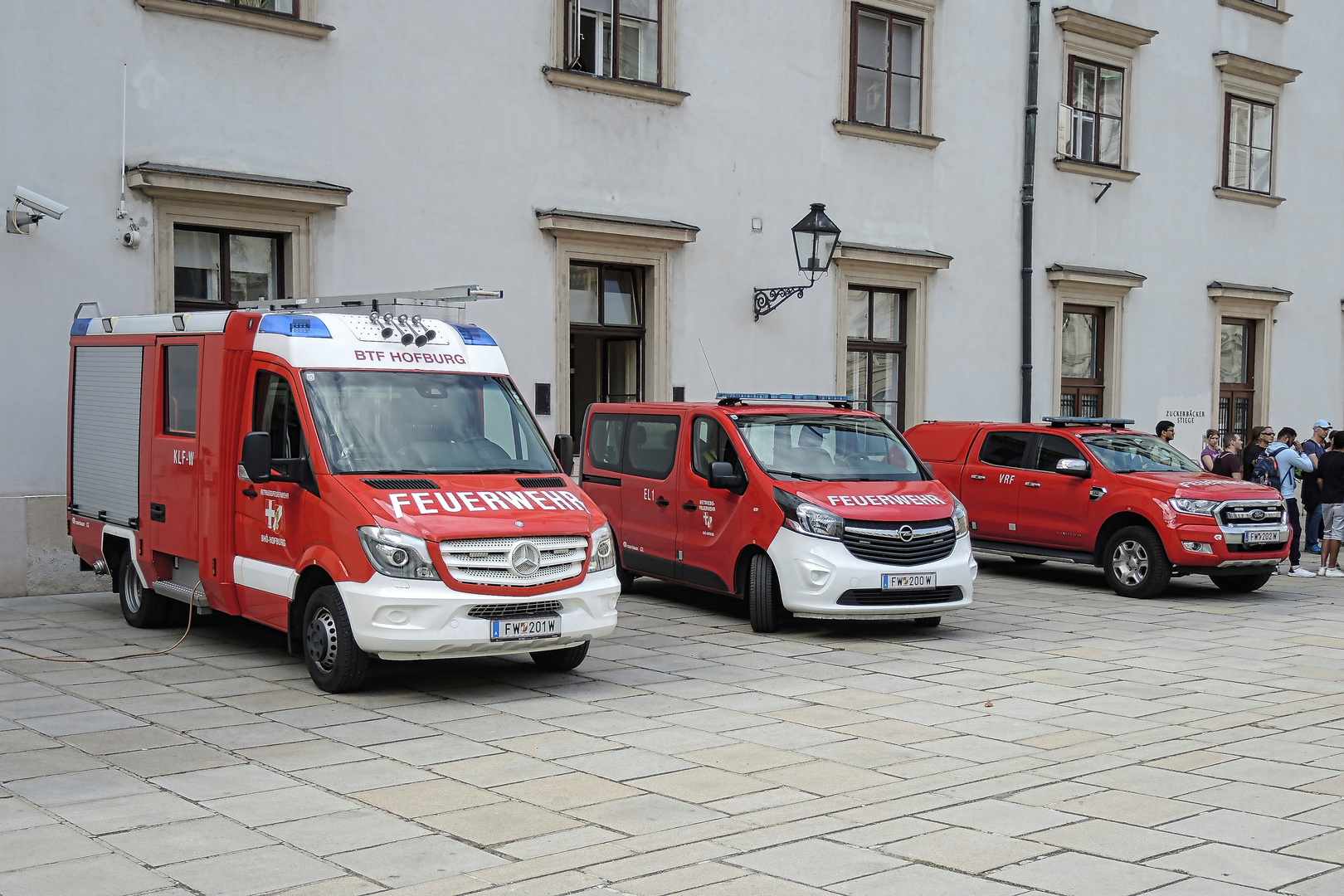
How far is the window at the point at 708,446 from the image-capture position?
37.5ft

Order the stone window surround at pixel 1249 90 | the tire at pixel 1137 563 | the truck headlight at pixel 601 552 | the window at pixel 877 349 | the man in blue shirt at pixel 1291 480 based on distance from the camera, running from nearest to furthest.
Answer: the truck headlight at pixel 601 552
the tire at pixel 1137 563
the man in blue shirt at pixel 1291 480
the window at pixel 877 349
the stone window surround at pixel 1249 90

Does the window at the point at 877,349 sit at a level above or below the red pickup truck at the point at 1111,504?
above

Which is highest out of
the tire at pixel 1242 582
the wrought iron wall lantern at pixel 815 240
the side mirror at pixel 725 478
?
the wrought iron wall lantern at pixel 815 240

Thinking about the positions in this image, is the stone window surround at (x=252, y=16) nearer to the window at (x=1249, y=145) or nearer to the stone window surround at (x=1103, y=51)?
the stone window surround at (x=1103, y=51)

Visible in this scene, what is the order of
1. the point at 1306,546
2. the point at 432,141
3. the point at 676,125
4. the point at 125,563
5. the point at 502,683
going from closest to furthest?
1. the point at 502,683
2. the point at 125,563
3. the point at 432,141
4. the point at 676,125
5. the point at 1306,546

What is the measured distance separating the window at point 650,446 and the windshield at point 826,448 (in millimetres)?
815

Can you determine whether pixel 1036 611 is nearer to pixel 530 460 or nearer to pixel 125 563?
pixel 530 460

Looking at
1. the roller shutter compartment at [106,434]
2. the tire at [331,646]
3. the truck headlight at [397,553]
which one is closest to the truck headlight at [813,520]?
the truck headlight at [397,553]

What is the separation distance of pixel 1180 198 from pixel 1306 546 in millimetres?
6309

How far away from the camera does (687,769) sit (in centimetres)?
671

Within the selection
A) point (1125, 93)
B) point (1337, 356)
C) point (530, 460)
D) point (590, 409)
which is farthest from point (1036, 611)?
point (1337, 356)

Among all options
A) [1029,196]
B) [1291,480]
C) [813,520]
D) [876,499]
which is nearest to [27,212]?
[813,520]

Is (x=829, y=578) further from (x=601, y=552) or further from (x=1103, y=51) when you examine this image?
(x=1103, y=51)

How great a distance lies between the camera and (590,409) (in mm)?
13461
